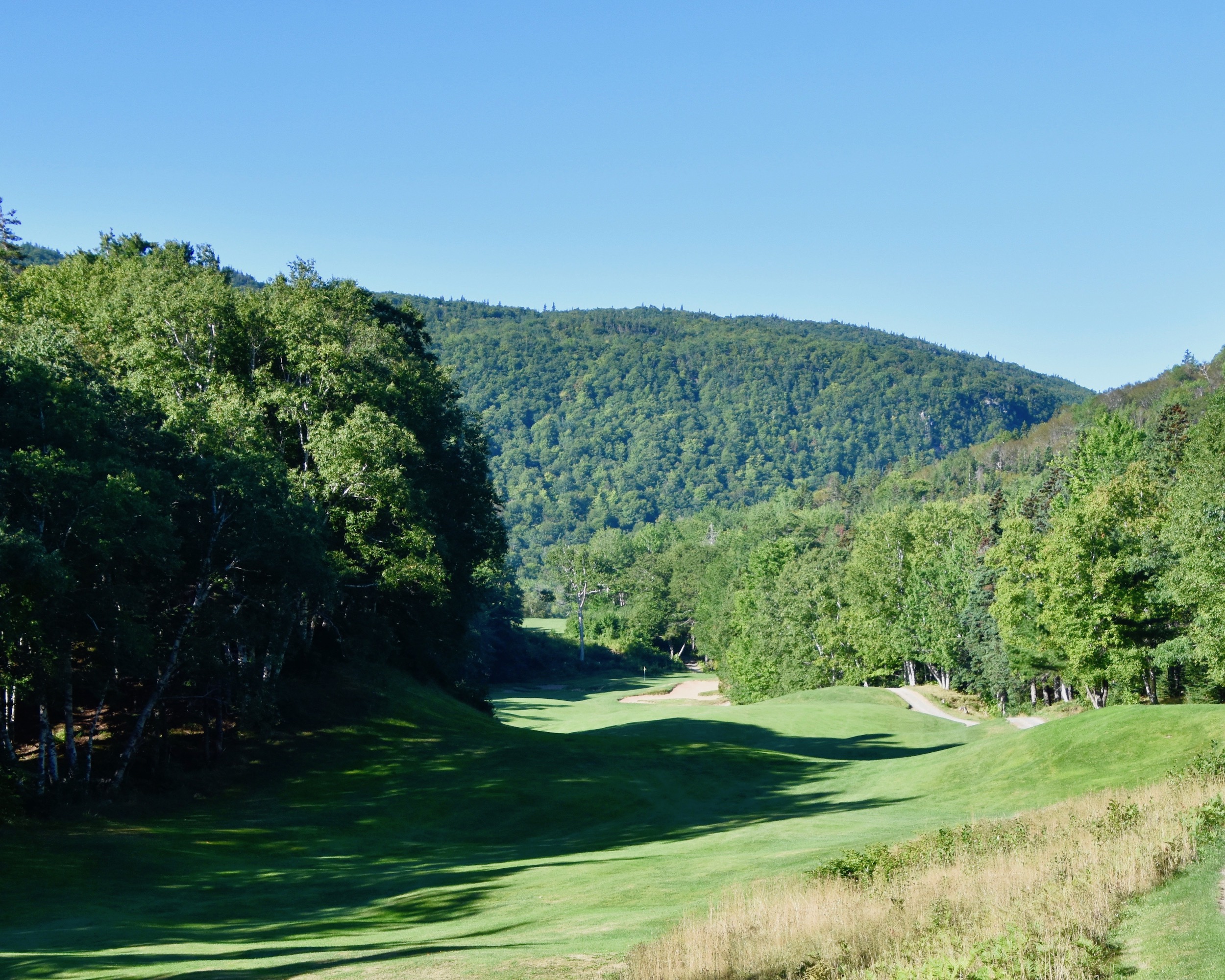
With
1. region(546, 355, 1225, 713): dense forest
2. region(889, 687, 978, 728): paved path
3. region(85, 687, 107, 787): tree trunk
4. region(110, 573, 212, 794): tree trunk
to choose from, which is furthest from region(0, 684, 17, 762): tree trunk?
region(889, 687, 978, 728): paved path

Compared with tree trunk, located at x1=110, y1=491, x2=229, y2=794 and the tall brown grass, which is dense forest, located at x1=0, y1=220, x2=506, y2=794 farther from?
the tall brown grass

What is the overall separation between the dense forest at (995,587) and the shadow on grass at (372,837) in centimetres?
1398

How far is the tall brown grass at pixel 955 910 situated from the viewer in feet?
35.2

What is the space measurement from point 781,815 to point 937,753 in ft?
33.0

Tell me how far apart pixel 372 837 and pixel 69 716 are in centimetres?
881

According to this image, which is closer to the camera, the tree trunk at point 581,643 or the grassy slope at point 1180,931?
the grassy slope at point 1180,931

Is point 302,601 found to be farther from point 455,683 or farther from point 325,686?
point 455,683

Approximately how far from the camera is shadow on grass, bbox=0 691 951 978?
16.8 meters

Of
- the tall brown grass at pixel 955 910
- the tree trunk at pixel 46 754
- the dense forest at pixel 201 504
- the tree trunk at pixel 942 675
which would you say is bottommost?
the tree trunk at pixel 942 675

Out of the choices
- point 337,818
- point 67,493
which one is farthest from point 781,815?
point 67,493

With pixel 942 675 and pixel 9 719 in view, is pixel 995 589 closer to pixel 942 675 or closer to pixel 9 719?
pixel 942 675

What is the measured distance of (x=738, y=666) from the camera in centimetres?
9538

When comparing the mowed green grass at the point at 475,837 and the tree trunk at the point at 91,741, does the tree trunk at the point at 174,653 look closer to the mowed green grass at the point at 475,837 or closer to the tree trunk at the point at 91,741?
the tree trunk at the point at 91,741

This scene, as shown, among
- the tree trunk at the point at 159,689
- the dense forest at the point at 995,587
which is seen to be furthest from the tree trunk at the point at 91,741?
the dense forest at the point at 995,587
